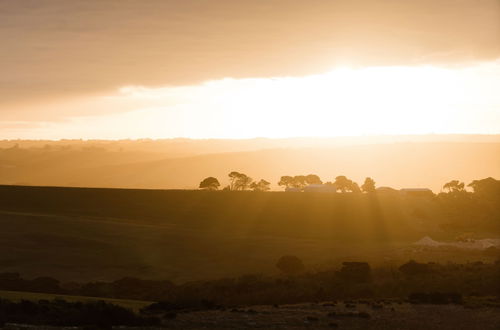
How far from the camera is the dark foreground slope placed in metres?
83.0

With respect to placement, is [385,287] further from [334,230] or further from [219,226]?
[219,226]

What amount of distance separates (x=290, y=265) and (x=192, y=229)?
3743 cm

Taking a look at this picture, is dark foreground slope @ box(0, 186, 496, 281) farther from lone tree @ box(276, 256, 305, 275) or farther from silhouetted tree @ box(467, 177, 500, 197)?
silhouetted tree @ box(467, 177, 500, 197)

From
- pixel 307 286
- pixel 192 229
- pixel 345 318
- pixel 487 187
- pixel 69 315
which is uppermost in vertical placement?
pixel 487 187

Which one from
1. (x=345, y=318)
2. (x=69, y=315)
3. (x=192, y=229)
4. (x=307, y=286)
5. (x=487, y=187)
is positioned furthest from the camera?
(x=487, y=187)

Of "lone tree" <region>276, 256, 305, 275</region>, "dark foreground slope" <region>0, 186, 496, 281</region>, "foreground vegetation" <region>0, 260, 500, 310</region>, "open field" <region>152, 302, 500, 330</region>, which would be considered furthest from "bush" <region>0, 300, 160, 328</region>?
"lone tree" <region>276, 256, 305, 275</region>

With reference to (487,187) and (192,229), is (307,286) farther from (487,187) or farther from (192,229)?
(487,187)

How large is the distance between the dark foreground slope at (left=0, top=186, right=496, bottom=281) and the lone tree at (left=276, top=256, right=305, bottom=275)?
2.12 m

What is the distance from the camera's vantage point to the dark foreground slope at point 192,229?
272 ft

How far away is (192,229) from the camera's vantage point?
372 ft

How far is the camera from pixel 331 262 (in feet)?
273

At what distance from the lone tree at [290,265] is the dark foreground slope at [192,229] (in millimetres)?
2121

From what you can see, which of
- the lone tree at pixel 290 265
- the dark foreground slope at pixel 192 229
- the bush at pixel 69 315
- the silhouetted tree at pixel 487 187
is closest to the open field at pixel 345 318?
the bush at pixel 69 315

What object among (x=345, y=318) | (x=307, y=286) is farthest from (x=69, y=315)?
(x=307, y=286)
